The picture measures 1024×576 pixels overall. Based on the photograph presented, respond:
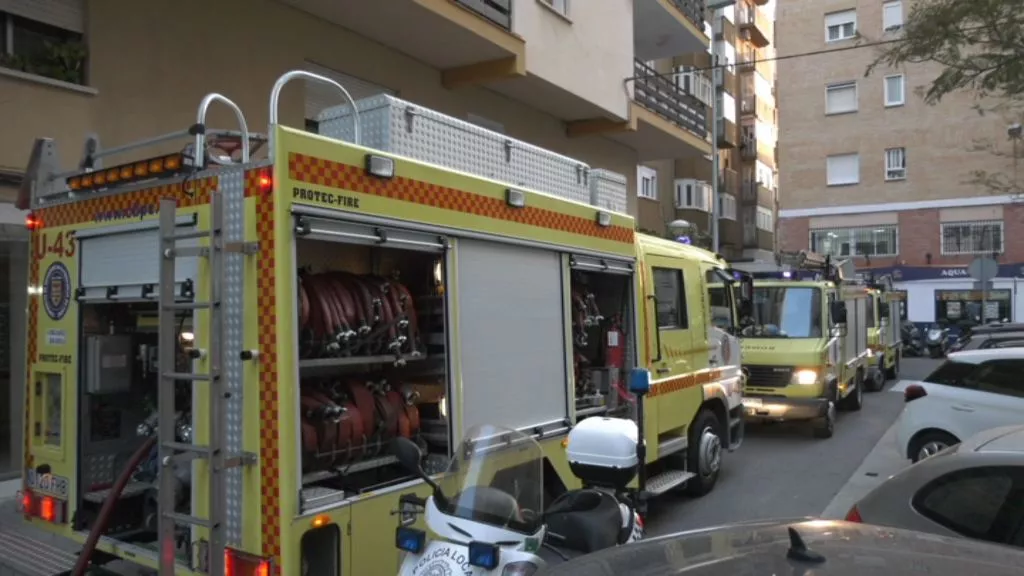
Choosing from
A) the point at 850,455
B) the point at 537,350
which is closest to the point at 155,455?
the point at 537,350

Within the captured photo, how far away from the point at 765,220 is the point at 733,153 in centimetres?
424

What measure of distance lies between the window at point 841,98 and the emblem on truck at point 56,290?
3937cm

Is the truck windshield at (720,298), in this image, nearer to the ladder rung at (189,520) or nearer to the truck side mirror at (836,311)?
the truck side mirror at (836,311)

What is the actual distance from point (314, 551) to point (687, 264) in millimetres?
5362

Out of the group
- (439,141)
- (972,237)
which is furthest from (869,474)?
(972,237)

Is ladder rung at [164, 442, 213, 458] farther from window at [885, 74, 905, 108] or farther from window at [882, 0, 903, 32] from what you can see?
window at [885, 74, 905, 108]

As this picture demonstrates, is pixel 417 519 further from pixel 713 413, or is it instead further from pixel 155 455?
pixel 713 413

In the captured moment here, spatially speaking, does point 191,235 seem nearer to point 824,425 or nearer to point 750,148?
point 824,425

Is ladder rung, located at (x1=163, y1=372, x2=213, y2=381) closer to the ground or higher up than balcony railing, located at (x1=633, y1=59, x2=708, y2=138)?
closer to the ground

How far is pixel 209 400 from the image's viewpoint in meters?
3.77

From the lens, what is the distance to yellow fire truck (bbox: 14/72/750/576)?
3695mm

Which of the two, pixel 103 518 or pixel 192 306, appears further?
pixel 103 518

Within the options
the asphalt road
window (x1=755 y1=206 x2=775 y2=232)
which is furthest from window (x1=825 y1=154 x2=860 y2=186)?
the asphalt road

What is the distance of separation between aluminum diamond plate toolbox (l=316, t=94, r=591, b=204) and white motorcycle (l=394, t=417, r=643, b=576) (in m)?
2.04
